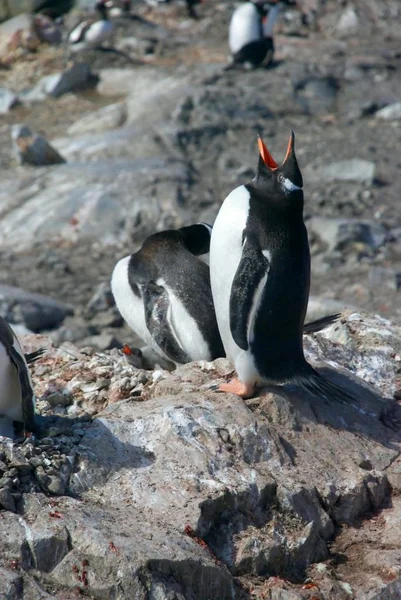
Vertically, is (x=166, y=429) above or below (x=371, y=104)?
above

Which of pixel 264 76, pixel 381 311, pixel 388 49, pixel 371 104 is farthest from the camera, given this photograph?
pixel 388 49

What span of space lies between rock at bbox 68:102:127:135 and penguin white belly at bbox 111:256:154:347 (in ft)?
23.7

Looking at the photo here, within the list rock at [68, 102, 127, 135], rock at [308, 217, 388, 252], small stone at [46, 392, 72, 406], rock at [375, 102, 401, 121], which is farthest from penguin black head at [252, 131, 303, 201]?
rock at [375, 102, 401, 121]

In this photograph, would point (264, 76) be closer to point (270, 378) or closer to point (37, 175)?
point (37, 175)

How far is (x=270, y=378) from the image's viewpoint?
4.74 meters

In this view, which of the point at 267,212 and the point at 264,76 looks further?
the point at 264,76

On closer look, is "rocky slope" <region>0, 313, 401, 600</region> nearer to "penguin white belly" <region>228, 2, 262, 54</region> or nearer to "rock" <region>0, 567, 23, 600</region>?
"rock" <region>0, 567, 23, 600</region>

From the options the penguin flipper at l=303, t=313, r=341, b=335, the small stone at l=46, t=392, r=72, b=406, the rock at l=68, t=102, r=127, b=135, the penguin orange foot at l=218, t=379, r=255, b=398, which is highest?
the penguin orange foot at l=218, t=379, r=255, b=398

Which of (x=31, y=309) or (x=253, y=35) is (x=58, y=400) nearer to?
(x=31, y=309)

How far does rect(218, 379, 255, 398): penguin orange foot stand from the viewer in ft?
15.3

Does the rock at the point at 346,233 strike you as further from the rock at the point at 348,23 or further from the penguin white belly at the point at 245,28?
the rock at the point at 348,23

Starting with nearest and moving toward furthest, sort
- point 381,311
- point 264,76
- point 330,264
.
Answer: point 381,311, point 330,264, point 264,76

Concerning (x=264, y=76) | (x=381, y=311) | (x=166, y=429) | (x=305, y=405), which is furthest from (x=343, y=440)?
(x=264, y=76)

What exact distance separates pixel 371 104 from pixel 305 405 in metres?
10.1
